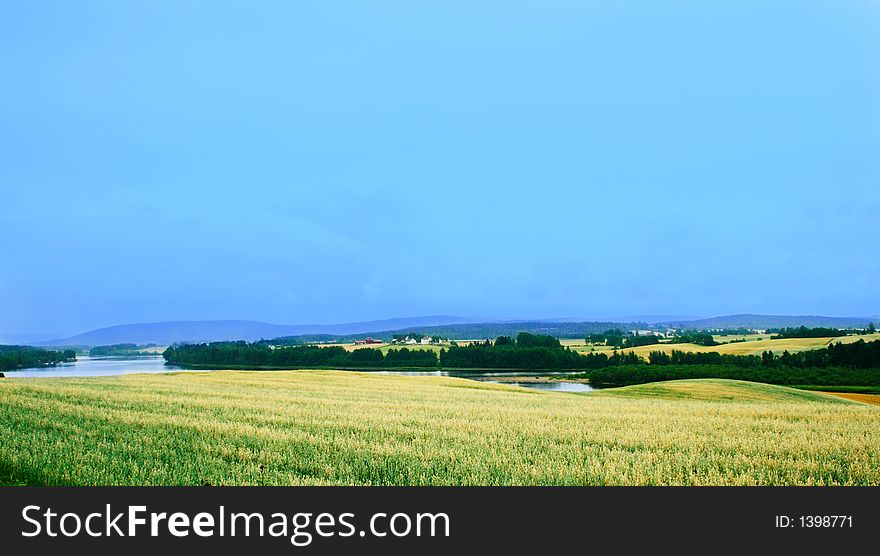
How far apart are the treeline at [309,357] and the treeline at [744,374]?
1787 cm

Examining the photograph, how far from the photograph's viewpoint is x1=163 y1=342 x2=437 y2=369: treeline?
51469 mm

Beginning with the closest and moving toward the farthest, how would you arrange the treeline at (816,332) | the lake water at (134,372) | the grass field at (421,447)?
the grass field at (421,447) < the lake water at (134,372) < the treeline at (816,332)

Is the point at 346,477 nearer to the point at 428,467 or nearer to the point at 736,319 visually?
the point at 428,467

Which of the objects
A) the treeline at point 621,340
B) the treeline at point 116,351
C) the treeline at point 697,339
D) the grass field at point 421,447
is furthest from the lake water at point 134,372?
the grass field at point 421,447

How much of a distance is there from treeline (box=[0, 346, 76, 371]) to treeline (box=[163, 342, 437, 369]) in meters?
12.0

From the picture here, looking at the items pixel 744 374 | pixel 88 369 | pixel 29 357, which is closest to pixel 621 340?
pixel 744 374

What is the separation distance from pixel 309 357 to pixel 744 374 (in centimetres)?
3561

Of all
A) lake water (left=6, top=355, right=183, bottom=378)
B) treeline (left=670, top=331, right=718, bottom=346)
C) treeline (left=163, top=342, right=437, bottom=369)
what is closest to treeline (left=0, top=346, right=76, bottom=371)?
lake water (left=6, top=355, right=183, bottom=378)

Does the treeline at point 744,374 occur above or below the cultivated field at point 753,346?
below

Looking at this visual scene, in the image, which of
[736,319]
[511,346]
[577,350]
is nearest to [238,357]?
[511,346]

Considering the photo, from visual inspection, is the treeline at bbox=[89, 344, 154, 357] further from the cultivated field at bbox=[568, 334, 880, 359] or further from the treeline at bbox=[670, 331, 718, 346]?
the treeline at bbox=[670, 331, 718, 346]

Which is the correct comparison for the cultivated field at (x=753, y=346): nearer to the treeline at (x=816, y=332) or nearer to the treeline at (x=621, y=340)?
the treeline at (x=816, y=332)

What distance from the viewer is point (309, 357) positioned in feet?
170

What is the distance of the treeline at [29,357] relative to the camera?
3812cm
